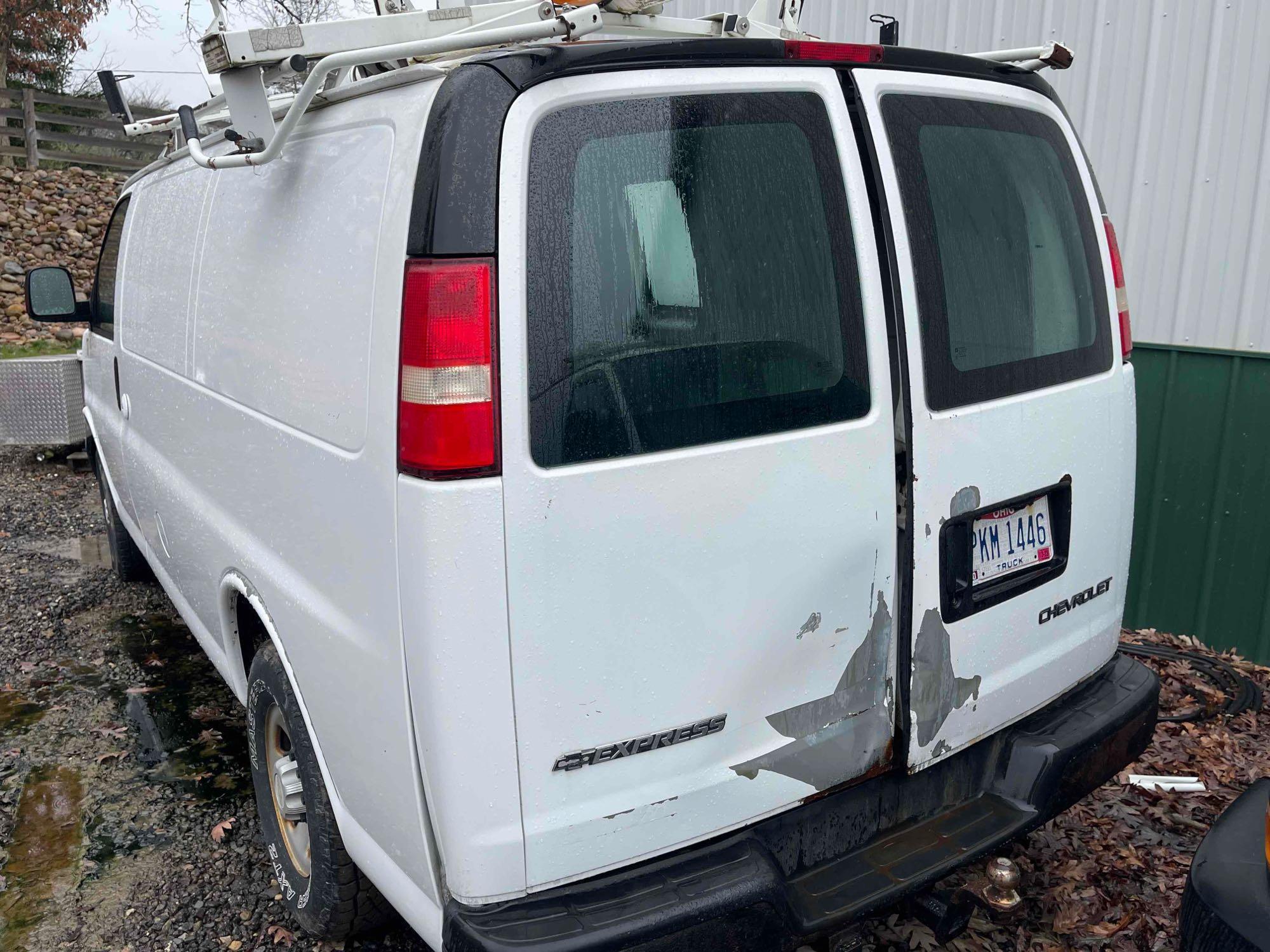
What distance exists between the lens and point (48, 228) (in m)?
16.2

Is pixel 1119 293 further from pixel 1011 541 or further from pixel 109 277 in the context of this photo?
pixel 109 277

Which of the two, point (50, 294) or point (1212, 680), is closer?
point (1212, 680)

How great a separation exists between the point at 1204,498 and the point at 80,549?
269 inches

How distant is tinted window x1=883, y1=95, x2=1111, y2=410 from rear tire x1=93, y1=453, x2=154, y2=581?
4965 millimetres

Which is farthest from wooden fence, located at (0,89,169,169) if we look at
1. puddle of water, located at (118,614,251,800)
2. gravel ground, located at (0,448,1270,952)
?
gravel ground, located at (0,448,1270,952)

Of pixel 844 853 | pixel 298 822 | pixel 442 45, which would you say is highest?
pixel 442 45

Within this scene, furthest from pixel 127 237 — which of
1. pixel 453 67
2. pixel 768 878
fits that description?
pixel 768 878

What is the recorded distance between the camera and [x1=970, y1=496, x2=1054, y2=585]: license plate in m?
2.48

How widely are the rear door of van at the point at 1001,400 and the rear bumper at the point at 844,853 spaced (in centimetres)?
10

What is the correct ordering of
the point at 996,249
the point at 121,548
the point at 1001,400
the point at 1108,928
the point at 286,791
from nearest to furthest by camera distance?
the point at 1001,400
the point at 996,249
the point at 286,791
the point at 1108,928
the point at 121,548

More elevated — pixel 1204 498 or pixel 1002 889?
pixel 1204 498

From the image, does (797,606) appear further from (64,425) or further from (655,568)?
(64,425)

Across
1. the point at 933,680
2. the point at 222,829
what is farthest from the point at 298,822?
the point at 933,680

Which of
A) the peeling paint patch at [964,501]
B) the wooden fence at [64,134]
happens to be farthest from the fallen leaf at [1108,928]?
the wooden fence at [64,134]
